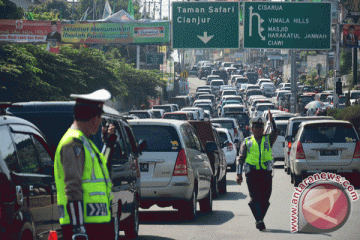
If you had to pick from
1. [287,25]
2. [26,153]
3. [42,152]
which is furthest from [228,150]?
[26,153]

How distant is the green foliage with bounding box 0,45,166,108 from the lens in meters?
26.1

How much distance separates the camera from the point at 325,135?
57.0 ft

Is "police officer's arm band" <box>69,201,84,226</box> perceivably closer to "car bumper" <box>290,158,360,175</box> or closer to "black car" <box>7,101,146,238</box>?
"black car" <box>7,101,146,238</box>

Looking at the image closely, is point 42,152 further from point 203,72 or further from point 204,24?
point 203,72

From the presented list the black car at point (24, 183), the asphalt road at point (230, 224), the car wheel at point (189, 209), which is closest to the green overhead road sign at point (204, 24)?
the asphalt road at point (230, 224)

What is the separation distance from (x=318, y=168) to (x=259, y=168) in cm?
647

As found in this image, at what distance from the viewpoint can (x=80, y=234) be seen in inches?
205

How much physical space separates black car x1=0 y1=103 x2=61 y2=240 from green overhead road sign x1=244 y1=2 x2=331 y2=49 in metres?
25.8

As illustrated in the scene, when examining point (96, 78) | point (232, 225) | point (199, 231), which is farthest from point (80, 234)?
point (96, 78)

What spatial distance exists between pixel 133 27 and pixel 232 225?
23923mm

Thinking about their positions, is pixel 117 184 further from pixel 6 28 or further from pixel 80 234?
pixel 6 28

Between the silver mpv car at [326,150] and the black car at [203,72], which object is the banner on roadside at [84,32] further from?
the black car at [203,72]

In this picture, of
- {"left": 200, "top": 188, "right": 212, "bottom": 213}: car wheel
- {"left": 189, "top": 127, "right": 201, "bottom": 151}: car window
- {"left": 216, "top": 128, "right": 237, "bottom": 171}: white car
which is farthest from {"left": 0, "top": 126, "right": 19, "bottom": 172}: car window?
{"left": 216, "top": 128, "right": 237, "bottom": 171}: white car

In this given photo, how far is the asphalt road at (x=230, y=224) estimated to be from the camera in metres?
10.3
